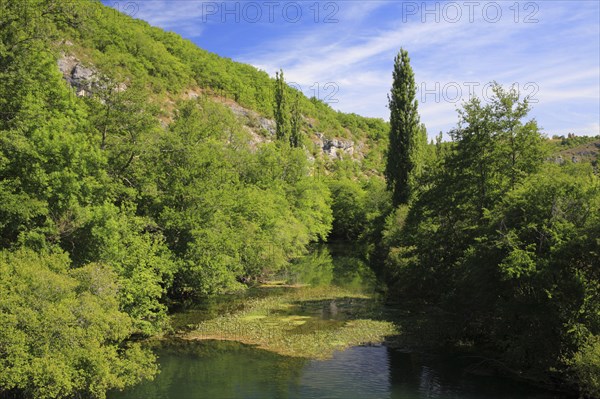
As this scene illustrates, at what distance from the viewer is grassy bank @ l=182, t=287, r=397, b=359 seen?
83.1 ft

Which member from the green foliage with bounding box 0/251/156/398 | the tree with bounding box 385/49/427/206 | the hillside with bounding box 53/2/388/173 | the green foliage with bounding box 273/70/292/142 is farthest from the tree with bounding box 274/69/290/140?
the green foliage with bounding box 0/251/156/398

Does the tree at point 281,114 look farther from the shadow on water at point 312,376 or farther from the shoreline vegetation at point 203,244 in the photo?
the shadow on water at point 312,376

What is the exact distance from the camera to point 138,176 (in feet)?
99.8

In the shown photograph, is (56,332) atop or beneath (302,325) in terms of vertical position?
atop

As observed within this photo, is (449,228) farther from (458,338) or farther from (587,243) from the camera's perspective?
(587,243)

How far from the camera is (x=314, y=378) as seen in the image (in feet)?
67.0

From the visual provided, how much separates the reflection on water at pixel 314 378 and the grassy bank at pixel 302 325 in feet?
4.48

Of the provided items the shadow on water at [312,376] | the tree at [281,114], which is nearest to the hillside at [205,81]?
the tree at [281,114]

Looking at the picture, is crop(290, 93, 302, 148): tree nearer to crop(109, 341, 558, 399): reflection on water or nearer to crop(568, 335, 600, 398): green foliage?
crop(109, 341, 558, 399): reflection on water

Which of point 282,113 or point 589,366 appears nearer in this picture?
point 589,366

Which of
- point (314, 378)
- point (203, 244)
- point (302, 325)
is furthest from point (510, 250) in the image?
point (203, 244)

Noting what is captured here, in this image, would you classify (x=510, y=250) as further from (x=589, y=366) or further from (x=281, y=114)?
(x=281, y=114)

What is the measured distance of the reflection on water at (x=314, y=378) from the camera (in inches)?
736

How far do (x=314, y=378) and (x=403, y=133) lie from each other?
44101 millimetres
